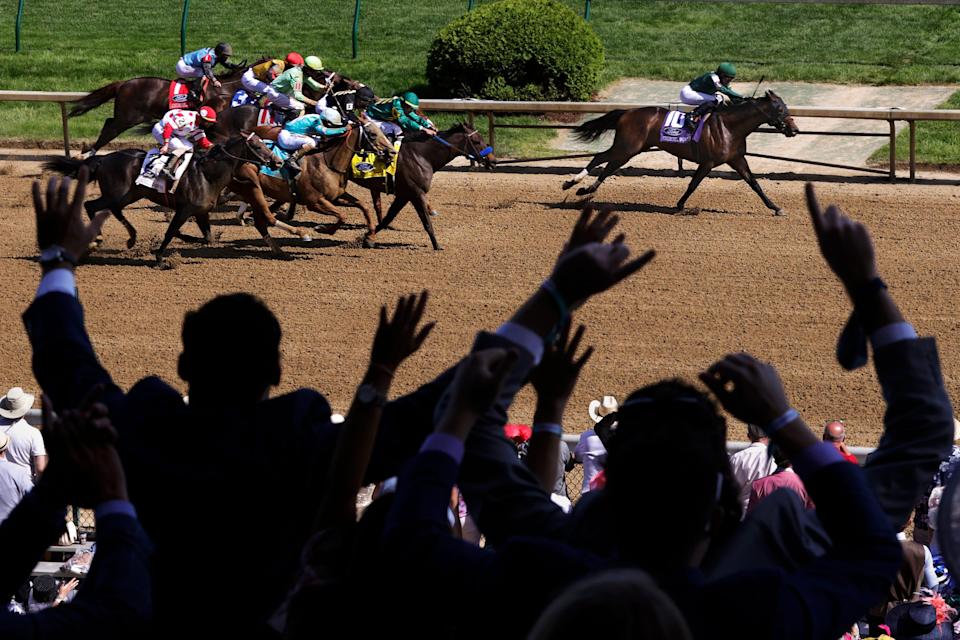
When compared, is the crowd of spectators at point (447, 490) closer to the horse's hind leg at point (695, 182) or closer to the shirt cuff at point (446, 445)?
the shirt cuff at point (446, 445)

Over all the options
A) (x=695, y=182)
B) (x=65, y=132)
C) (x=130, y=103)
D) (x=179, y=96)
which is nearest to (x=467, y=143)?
(x=695, y=182)

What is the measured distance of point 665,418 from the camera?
2.61 metres

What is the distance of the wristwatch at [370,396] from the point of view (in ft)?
9.41

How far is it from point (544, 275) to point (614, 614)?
1211 centimetres

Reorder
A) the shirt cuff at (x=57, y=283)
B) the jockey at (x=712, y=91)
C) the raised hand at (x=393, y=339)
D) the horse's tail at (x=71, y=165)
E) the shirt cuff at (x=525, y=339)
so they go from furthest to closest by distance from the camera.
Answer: the jockey at (x=712, y=91) < the horse's tail at (x=71, y=165) < the shirt cuff at (x=57, y=283) < the raised hand at (x=393, y=339) < the shirt cuff at (x=525, y=339)

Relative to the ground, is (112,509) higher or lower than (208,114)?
higher

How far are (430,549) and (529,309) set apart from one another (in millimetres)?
541

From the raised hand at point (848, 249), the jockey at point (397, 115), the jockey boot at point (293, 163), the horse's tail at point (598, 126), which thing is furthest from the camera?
the horse's tail at point (598, 126)

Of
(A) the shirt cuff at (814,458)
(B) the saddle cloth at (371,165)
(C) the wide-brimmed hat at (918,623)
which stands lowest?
(B) the saddle cloth at (371,165)

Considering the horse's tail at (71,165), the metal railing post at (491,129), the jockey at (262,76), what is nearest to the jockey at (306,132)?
the horse's tail at (71,165)

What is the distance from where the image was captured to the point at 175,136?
15203 mm

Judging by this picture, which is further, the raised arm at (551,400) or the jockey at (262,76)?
the jockey at (262,76)

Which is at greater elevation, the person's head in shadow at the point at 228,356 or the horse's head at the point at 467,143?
the person's head in shadow at the point at 228,356

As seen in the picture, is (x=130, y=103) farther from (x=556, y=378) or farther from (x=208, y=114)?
(x=556, y=378)
